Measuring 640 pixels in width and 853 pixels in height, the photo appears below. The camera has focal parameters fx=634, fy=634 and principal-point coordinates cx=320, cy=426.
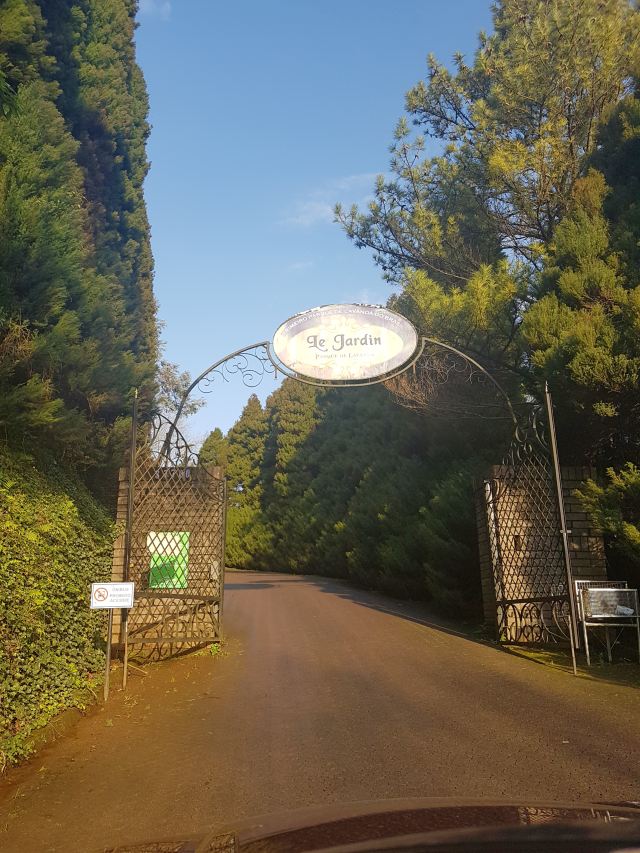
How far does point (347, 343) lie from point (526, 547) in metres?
4.17

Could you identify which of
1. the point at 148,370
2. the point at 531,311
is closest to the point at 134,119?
the point at 148,370

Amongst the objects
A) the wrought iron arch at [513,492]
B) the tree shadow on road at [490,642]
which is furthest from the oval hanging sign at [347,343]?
the tree shadow on road at [490,642]

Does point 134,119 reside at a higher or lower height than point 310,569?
higher

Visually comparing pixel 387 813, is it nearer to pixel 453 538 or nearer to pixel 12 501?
pixel 12 501

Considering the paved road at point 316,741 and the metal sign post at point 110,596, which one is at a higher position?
the metal sign post at point 110,596

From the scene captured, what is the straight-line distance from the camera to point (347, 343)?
9.43 metres

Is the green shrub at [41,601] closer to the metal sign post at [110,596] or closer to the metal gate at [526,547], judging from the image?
the metal sign post at [110,596]

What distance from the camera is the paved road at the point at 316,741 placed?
4086 mm

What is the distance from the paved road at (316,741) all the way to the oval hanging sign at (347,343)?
408cm

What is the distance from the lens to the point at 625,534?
317 inches

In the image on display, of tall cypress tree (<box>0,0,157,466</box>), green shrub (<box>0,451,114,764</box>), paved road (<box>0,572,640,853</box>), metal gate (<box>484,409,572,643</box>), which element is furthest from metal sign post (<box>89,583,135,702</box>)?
metal gate (<box>484,409,572,643</box>)

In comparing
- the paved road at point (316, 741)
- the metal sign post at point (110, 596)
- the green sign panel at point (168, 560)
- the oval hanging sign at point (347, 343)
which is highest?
the oval hanging sign at point (347, 343)

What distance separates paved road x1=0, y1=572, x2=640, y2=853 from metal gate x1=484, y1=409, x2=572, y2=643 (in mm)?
880

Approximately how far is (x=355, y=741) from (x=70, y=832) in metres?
2.34
